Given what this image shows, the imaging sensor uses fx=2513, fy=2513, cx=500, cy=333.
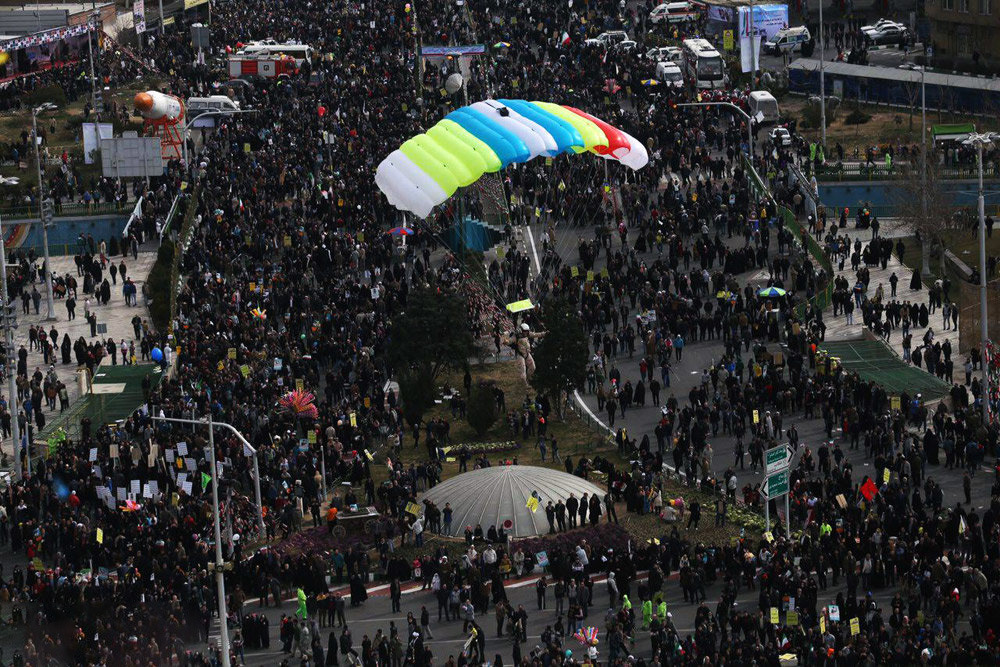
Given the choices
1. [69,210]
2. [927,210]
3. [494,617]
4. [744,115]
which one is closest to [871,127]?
[744,115]

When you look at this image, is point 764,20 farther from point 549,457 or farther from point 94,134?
point 549,457

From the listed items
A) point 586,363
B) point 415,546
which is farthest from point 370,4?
point 415,546

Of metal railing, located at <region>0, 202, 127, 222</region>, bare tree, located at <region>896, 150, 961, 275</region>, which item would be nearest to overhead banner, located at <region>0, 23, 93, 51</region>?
metal railing, located at <region>0, 202, 127, 222</region>

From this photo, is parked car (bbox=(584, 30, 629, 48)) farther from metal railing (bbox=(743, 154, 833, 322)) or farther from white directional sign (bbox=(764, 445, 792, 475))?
white directional sign (bbox=(764, 445, 792, 475))

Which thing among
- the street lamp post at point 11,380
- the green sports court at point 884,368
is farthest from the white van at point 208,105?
the green sports court at point 884,368

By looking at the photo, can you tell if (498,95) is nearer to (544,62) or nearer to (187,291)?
(544,62)

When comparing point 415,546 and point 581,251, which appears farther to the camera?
point 581,251

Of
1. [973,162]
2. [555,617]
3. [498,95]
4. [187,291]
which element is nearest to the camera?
[555,617]
